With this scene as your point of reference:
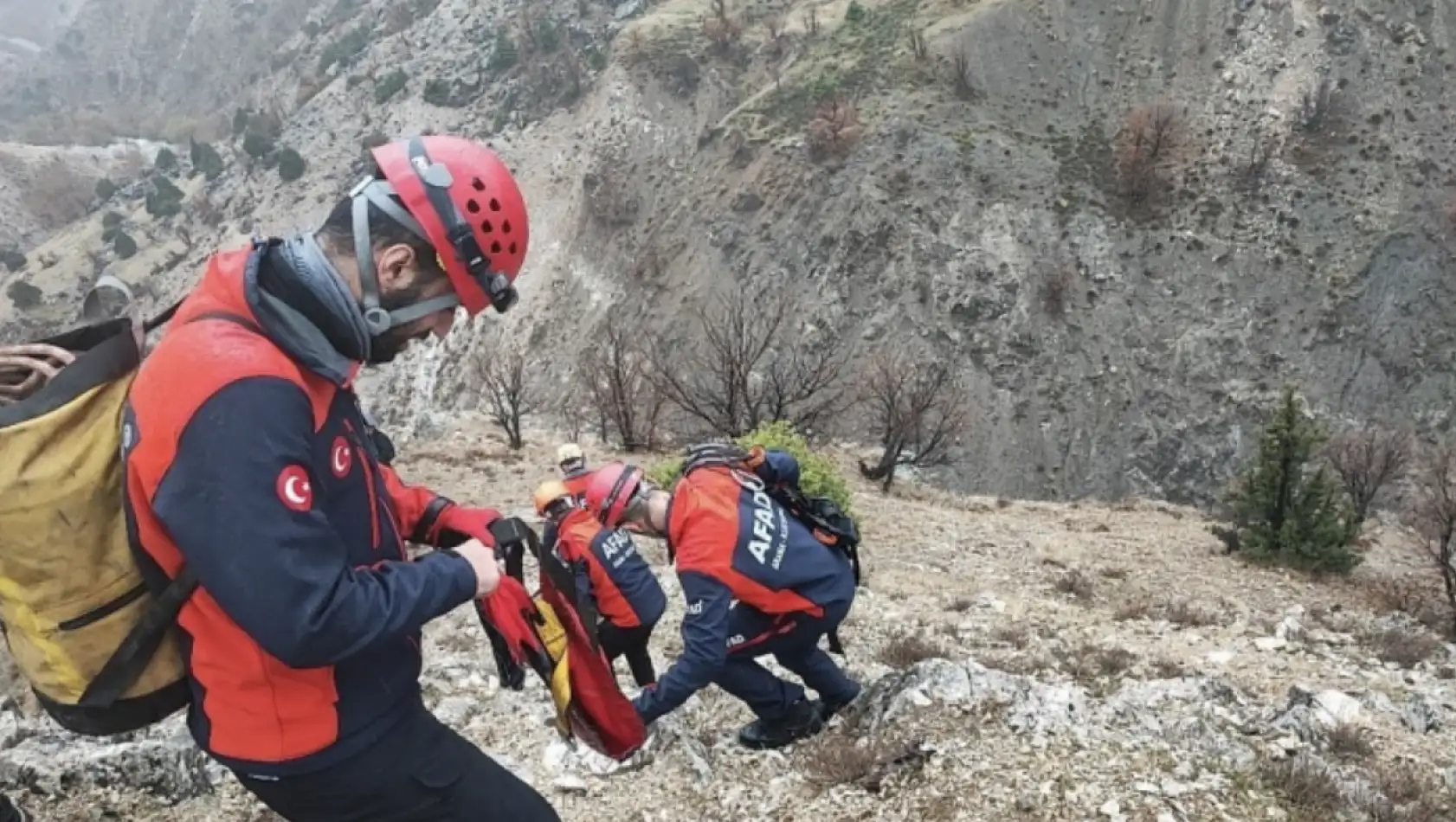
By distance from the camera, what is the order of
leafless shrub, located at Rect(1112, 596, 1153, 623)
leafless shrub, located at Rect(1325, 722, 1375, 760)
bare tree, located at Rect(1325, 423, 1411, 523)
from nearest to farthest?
leafless shrub, located at Rect(1325, 722, 1375, 760) < leafless shrub, located at Rect(1112, 596, 1153, 623) < bare tree, located at Rect(1325, 423, 1411, 523)

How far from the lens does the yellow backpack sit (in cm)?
212

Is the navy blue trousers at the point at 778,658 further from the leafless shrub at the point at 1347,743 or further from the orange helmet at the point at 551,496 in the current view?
the leafless shrub at the point at 1347,743

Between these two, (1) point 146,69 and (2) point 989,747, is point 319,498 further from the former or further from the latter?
(1) point 146,69

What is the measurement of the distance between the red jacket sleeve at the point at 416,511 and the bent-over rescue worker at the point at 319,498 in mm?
350

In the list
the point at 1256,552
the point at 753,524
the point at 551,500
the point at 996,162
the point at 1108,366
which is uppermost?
the point at 753,524

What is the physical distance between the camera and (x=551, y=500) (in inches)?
245

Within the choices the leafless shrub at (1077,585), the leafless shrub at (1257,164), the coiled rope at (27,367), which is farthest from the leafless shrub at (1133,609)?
the leafless shrub at (1257,164)

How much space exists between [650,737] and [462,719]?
1.51m

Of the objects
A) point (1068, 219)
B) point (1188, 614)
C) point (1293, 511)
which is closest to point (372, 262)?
point (1188, 614)

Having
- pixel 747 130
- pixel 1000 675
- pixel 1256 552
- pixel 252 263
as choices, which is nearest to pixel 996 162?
pixel 747 130

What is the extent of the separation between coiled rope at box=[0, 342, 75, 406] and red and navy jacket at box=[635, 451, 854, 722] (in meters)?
3.08

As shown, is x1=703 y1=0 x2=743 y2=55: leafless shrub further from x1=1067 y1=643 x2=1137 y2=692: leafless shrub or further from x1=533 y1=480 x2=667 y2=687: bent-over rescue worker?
x1=533 y1=480 x2=667 y2=687: bent-over rescue worker

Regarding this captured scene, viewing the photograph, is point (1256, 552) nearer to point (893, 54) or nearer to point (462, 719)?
point (462, 719)

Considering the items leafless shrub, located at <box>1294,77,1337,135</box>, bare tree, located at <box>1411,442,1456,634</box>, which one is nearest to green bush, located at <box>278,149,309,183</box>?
leafless shrub, located at <box>1294,77,1337,135</box>
